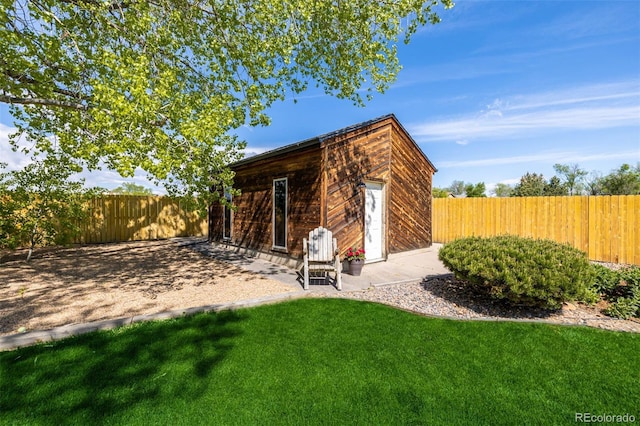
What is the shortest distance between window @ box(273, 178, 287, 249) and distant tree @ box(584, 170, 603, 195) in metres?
40.3

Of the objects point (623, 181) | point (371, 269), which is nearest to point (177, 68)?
point (371, 269)

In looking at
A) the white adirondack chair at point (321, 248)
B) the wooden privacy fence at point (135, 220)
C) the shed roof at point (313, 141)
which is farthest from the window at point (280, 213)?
the wooden privacy fence at point (135, 220)

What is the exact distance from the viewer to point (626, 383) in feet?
8.37

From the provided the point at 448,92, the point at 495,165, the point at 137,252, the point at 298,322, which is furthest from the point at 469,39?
the point at 495,165

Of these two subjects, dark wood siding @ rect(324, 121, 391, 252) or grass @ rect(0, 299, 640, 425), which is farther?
dark wood siding @ rect(324, 121, 391, 252)

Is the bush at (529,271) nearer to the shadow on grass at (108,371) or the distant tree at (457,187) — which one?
the shadow on grass at (108,371)

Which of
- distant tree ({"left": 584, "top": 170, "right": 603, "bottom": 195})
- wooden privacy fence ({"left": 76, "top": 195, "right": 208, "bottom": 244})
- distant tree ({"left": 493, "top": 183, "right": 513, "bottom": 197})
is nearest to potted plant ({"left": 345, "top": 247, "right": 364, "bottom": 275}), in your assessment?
wooden privacy fence ({"left": 76, "top": 195, "right": 208, "bottom": 244})

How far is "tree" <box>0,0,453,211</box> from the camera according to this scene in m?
4.46

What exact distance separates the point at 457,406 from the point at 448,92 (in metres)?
9.70

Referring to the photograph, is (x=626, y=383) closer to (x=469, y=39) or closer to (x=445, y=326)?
(x=445, y=326)

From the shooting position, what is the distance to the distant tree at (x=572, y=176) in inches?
1371

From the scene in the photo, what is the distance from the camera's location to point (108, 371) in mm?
Result: 2682

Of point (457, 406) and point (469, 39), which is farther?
point (469, 39)
